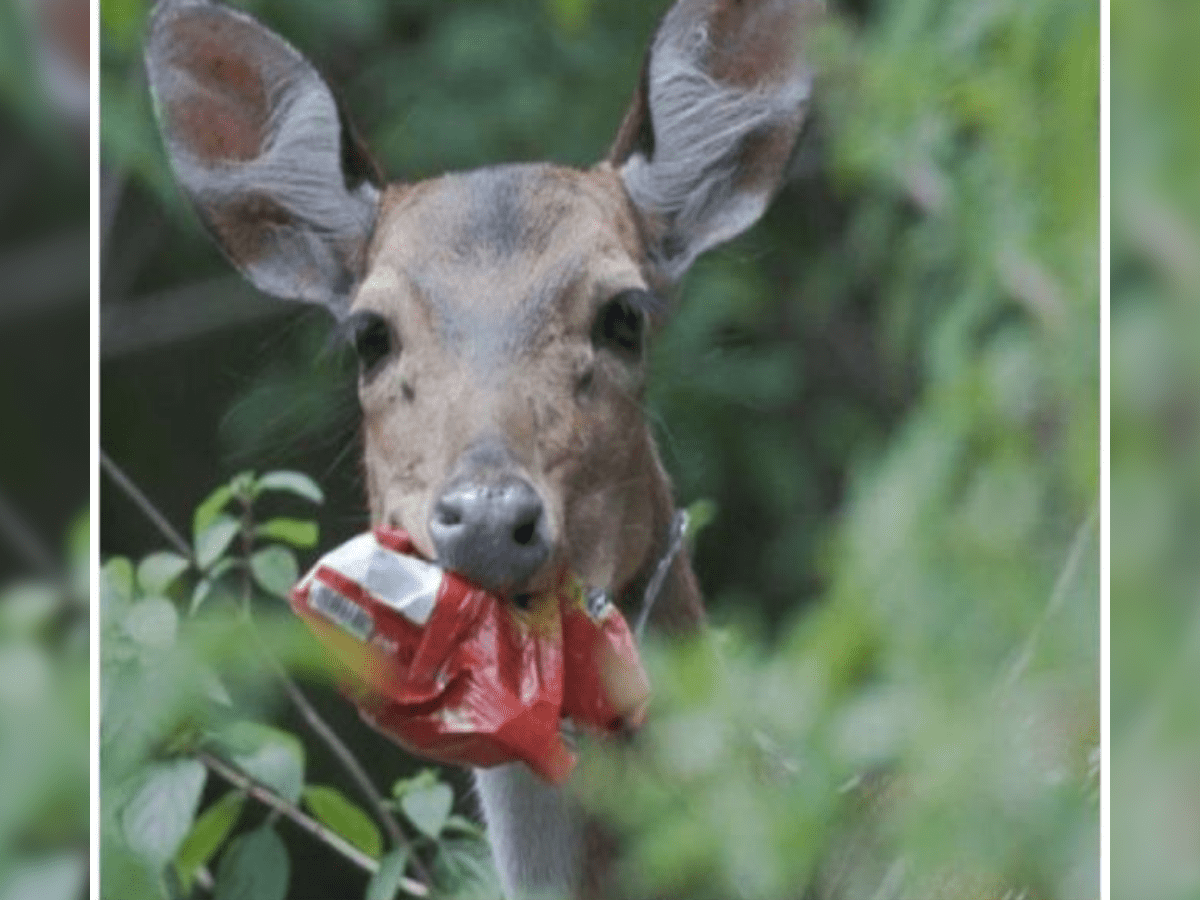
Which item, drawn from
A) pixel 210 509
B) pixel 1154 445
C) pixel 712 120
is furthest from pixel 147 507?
pixel 1154 445

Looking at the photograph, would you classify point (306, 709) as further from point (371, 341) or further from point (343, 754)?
point (371, 341)

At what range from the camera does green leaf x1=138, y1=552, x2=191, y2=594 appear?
1314mm

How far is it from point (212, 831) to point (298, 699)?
0.07 metres

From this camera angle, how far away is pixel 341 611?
1.26 meters

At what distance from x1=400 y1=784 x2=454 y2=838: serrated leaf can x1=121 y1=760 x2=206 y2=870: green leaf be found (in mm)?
77

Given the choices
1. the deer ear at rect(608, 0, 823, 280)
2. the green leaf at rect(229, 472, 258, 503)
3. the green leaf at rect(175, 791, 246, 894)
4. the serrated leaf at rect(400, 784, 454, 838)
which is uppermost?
the deer ear at rect(608, 0, 823, 280)

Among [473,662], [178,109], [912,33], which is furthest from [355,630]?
[912,33]

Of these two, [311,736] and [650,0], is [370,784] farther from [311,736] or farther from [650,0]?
[650,0]

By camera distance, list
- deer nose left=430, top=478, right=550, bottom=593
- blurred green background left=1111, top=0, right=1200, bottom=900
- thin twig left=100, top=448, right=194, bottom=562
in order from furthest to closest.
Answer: blurred green background left=1111, top=0, right=1200, bottom=900
thin twig left=100, top=448, right=194, bottom=562
deer nose left=430, top=478, right=550, bottom=593

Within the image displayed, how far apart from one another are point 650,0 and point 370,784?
305mm

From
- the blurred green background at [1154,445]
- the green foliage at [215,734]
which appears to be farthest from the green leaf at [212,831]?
the blurred green background at [1154,445]

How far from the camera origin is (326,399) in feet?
4.20

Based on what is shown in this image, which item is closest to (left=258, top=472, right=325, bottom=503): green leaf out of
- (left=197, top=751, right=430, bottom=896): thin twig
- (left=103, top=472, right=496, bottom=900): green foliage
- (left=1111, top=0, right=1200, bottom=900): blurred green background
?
(left=103, top=472, right=496, bottom=900): green foliage

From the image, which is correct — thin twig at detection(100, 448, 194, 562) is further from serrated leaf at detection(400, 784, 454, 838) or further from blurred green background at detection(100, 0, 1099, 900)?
serrated leaf at detection(400, 784, 454, 838)
